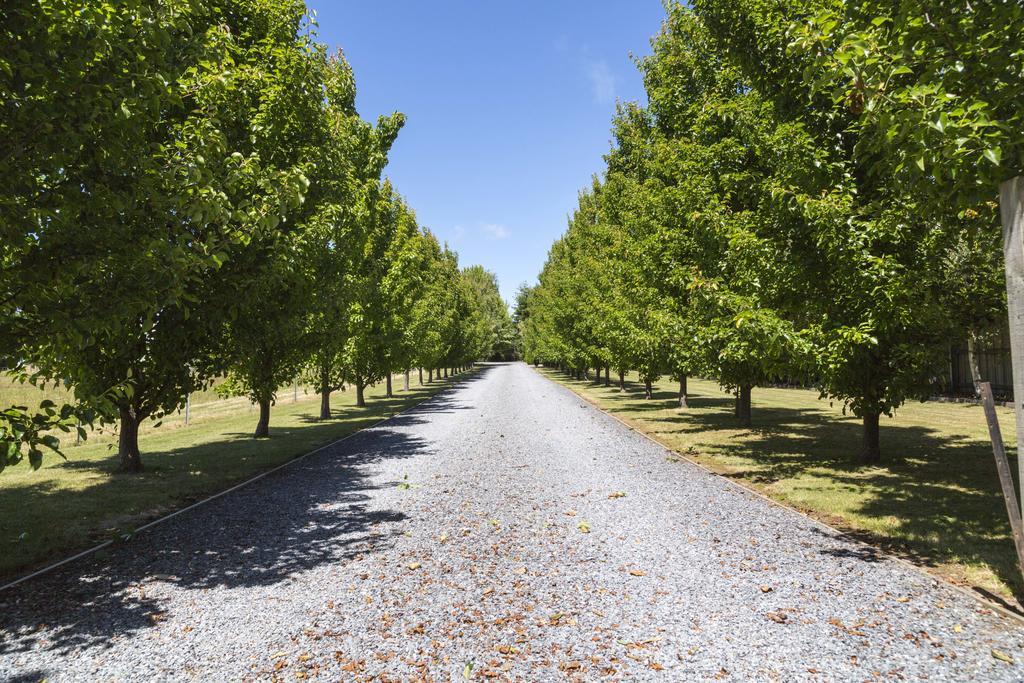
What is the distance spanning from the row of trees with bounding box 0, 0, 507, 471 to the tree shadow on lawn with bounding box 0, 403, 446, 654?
4.78 feet

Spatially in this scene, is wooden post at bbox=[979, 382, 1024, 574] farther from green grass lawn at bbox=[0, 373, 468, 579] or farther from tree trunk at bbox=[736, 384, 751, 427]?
tree trunk at bbox=[736, 384, 751, 427]

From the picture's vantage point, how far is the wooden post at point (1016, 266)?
4.38 meters

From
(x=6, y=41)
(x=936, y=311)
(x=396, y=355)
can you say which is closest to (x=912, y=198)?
(x=936, y=311)

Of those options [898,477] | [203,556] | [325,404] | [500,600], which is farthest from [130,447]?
[898,477]

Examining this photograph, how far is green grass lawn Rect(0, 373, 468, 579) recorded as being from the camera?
23.2 feet

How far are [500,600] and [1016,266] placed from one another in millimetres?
4852

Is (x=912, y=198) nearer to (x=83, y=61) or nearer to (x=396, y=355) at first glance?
(x=83, y=61)

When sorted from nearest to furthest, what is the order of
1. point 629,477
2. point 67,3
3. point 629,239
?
point 67,3
point 629,477
point 629,239

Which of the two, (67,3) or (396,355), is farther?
(396,355)

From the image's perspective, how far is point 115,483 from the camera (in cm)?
1009

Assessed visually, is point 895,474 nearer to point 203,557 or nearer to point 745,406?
point 745,406

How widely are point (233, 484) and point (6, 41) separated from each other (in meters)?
7.66

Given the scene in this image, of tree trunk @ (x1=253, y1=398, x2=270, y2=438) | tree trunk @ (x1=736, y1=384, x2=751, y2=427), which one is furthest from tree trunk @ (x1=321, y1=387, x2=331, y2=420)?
tree trunk @ (x1=736, y1=384, x2=751, y2=427)

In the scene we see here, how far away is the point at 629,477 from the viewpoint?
10.0 m
